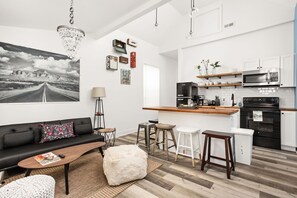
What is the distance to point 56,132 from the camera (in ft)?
9.61

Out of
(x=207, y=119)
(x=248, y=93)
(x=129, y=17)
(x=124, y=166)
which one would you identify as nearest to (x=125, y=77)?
(x=129, y=17)

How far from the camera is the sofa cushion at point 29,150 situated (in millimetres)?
2120

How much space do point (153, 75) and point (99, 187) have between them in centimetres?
469

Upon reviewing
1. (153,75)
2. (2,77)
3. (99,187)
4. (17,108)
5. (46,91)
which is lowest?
(99,187)

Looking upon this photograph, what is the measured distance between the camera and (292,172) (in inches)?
94.4

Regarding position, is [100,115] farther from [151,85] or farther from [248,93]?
[248,93]

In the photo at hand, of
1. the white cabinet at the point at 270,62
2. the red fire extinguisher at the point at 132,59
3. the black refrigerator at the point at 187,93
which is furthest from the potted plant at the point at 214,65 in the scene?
the red fire extinguisher at the point at 132,59

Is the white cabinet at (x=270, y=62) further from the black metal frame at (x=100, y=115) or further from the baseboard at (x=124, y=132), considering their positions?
the black metal frame at (x=100, y=115)

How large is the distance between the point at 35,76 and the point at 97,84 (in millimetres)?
1427

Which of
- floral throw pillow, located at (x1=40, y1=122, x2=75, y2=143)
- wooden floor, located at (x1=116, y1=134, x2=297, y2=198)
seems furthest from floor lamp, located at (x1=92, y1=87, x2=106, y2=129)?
wooden floor, located at (x1=116, y1=134, x2=297, y2=198)

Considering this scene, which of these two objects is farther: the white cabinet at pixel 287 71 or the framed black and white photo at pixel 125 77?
the framed black and white photo at pixel 125 77

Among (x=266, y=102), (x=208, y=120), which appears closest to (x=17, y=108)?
(x=208, y=120)

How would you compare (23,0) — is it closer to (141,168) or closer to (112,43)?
(112,43)

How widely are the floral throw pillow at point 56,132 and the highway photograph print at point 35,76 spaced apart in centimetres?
66
